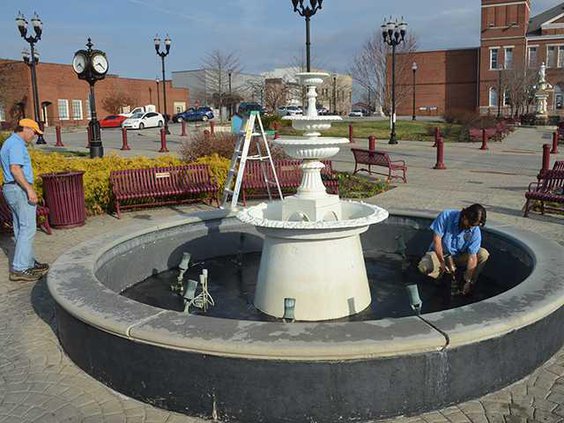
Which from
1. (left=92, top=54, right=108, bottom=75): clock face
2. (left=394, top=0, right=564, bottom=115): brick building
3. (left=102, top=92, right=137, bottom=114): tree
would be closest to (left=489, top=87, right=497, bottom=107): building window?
(left=394, top=0, right=564, bottom=115): brick building

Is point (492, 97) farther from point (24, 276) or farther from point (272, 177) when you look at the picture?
point (24, 276)

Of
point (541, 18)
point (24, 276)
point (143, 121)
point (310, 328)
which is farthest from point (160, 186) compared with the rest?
point (541, 18)

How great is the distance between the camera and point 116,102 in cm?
5956

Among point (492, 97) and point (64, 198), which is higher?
point (492, 97)

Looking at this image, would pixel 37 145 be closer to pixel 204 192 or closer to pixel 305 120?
pixel 204 192

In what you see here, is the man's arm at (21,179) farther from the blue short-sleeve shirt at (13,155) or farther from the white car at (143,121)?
the white car at (143,121)

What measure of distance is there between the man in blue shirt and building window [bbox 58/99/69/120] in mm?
55346

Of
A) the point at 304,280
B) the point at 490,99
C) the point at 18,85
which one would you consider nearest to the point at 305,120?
the point at 304,280

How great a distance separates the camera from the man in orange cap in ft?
20.5

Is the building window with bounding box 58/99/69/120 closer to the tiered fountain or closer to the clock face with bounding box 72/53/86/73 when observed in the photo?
the clock face with bounding box 72/53/86/73

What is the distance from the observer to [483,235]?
22.3 feet

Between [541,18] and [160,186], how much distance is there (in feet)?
235

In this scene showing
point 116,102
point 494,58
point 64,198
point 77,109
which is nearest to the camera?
point 64,198

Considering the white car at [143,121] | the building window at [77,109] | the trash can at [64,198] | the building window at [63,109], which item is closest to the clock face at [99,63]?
the trash can at [64,198]
